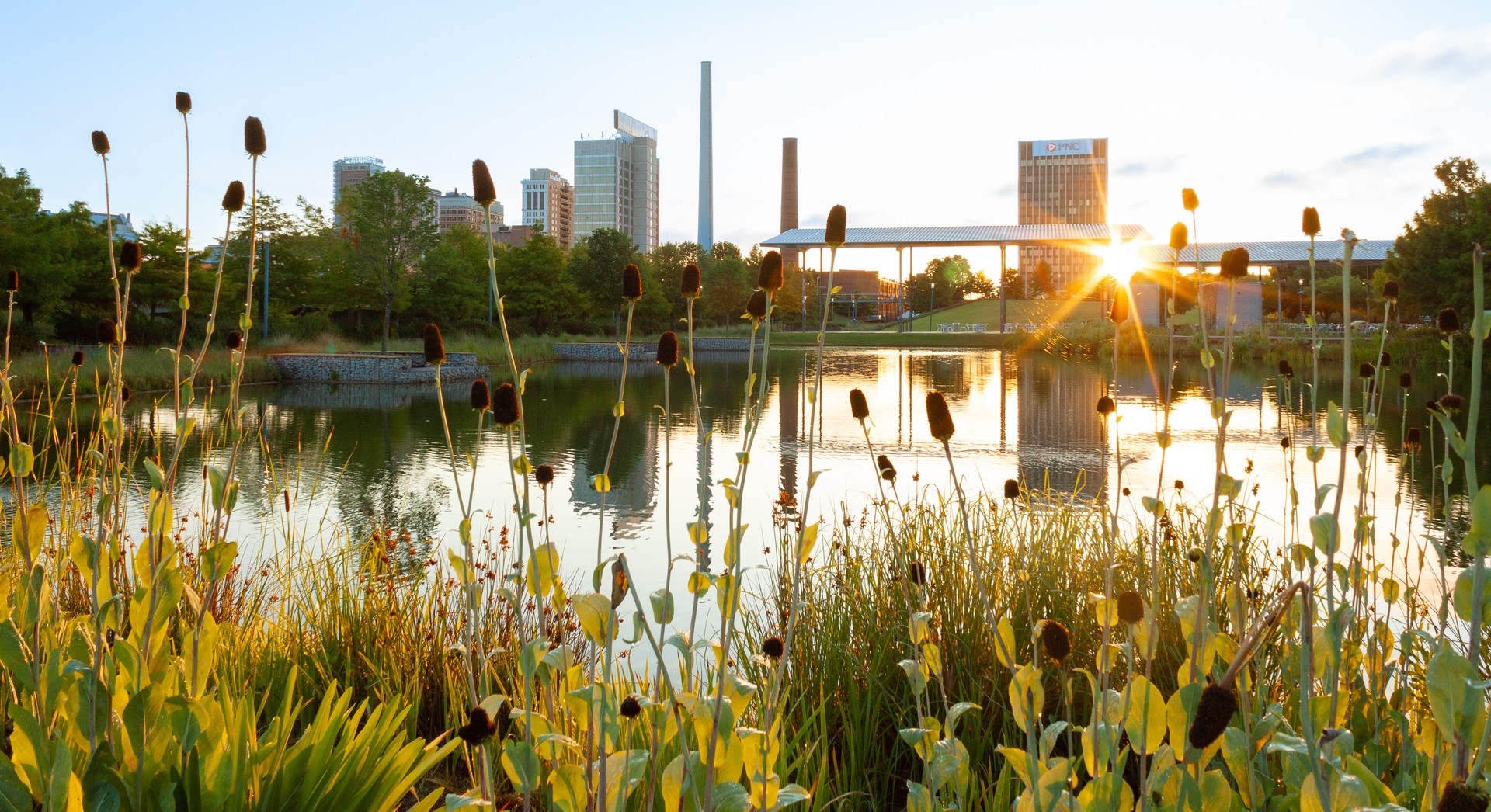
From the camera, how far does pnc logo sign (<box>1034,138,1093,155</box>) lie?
5625 inches

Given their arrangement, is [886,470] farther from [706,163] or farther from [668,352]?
[706,163]

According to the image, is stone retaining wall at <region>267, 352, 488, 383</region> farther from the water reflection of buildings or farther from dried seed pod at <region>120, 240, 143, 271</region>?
dried seed pod at <region>120, 240, 143, 271</region>

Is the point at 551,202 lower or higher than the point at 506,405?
higher

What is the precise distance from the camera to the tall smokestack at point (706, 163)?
8594cm

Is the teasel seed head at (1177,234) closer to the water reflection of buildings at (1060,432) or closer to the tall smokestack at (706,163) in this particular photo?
the water reflection of buildings at (1060,432)

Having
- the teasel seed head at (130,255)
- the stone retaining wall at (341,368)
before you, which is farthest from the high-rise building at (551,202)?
the teasel seed head at (130,255)

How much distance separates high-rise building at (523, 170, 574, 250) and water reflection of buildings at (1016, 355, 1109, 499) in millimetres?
128492

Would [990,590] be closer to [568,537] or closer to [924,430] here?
[568,537]

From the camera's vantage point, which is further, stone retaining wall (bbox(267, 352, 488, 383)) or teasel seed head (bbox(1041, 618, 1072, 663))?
stone retaining wall (bbox(267, 352, 488, 383))

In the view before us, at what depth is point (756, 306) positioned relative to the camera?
70.4 inches

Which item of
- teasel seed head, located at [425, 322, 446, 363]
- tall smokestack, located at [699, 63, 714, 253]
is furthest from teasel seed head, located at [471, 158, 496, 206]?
tall smokestack, located at [699, 63, 714, 253]

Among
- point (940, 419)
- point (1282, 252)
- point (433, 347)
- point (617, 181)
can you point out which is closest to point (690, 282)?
point (433, 347)

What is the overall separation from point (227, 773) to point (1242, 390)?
21.5 m

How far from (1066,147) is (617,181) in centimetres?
6403
